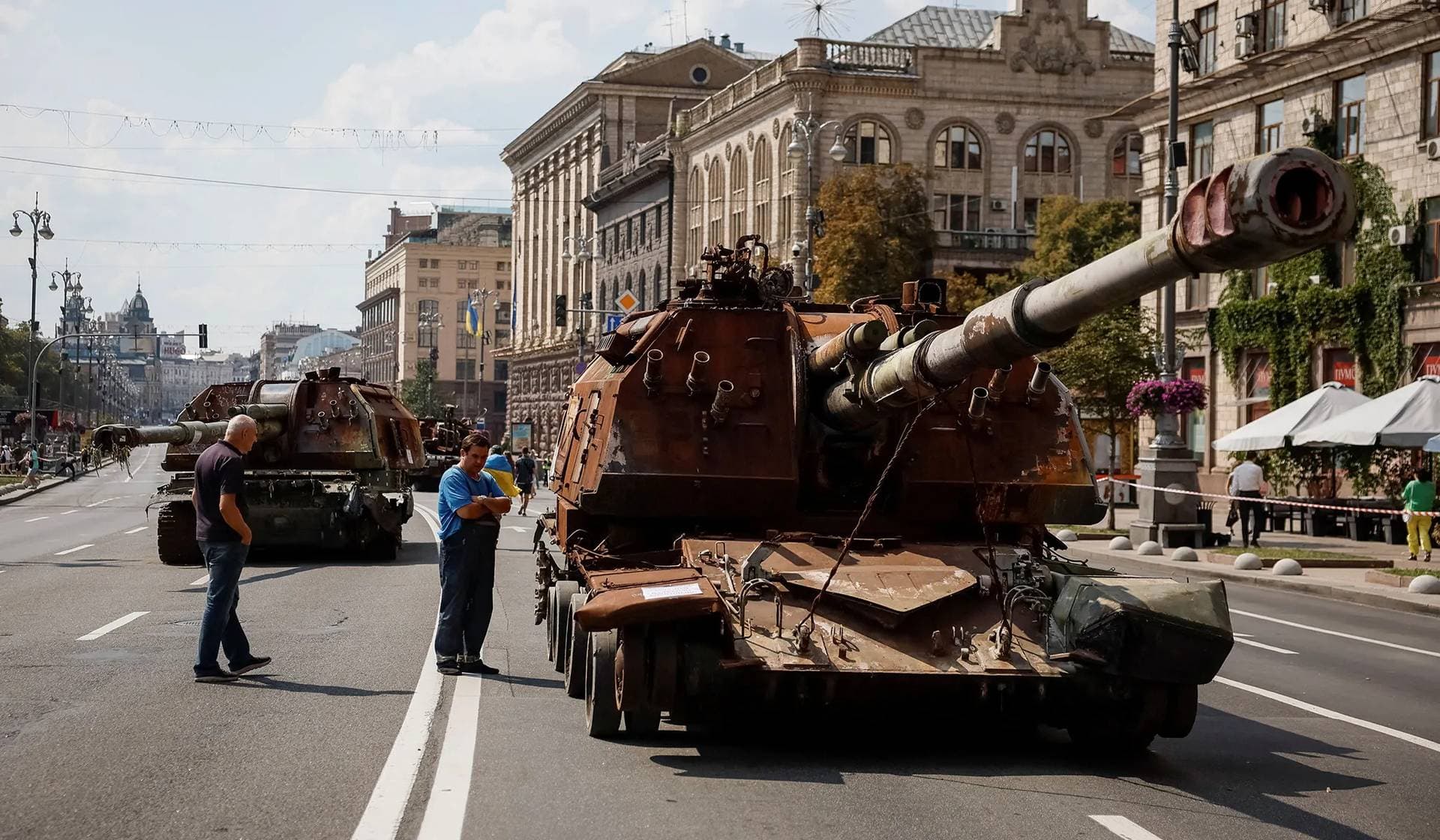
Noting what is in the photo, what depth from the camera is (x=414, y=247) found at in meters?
144

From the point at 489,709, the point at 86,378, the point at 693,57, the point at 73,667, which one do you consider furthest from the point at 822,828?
the point at 86,378

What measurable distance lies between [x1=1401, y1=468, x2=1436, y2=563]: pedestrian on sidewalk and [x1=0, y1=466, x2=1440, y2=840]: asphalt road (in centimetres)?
1220

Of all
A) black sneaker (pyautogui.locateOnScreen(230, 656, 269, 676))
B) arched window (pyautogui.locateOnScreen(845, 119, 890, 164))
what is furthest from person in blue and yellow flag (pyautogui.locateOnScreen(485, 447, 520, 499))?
arched window (pyautogui.locateOnScreen(845, 119, 890, 164))

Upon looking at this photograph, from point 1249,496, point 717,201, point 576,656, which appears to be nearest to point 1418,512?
point 1249,496

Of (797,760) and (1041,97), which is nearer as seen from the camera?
(797,760)

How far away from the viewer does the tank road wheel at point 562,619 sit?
1091 cm

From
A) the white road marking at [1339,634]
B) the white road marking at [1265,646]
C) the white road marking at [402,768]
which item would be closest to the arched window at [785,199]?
the white road marking at [1339,634]

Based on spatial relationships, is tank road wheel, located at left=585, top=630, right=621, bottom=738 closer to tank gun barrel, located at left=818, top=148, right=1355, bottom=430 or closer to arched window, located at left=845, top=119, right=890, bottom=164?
tank gun barrel, located at left=818, top=148, right=1355, bottom=430

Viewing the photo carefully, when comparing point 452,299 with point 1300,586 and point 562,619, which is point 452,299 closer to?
point 1300,586

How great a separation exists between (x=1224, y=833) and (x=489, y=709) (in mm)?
4554

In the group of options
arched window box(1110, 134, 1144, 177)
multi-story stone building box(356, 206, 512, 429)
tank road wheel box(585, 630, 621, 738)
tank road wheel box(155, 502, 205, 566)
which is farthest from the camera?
multi-story stone building box(356, 206, 512, 429)

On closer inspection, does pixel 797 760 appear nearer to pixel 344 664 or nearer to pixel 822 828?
pixel 822 828

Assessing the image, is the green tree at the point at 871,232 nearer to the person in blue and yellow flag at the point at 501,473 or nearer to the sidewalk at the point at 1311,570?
the sidewalk at the point at 1311,570

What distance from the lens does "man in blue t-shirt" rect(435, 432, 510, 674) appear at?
11.9 metres
